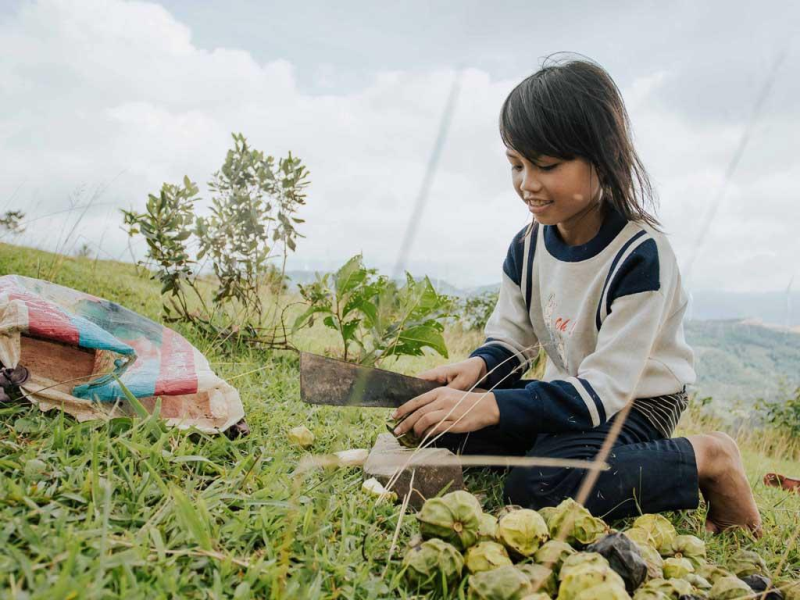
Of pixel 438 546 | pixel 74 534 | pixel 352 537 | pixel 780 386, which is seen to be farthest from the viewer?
pixel 780 386

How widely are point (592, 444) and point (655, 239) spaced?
2.55 feet

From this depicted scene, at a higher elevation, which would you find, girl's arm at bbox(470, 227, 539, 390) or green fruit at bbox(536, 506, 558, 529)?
girl's arm at bbox(470, 227, 539, 390)

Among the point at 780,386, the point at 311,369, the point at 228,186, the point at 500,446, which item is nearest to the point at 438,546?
the point at 311,369

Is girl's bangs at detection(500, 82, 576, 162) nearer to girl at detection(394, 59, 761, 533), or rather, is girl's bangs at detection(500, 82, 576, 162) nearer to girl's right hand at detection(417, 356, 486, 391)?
girl at detection(394, 59, 761, 533)

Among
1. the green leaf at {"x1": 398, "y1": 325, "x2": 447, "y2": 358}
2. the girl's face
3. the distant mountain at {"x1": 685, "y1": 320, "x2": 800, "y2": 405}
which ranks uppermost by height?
the girl's face

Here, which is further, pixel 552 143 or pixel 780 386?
pixel 780 386

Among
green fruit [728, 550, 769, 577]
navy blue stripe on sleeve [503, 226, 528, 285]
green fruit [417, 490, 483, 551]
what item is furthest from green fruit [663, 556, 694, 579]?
navy blue stripe on sleeve [503, 226, 528, 285]

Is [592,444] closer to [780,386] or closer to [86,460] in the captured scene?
[86,460]

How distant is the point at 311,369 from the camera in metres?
1.91

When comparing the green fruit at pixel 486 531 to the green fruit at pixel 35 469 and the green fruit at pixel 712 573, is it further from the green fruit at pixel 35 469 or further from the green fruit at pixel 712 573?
the green fruit at pixel 35 469

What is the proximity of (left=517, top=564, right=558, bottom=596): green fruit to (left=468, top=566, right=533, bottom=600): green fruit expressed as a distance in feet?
0.13

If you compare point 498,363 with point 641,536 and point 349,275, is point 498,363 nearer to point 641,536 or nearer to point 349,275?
point 349,275

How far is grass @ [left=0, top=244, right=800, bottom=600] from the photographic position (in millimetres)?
1122

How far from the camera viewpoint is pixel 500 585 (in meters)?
1.25
